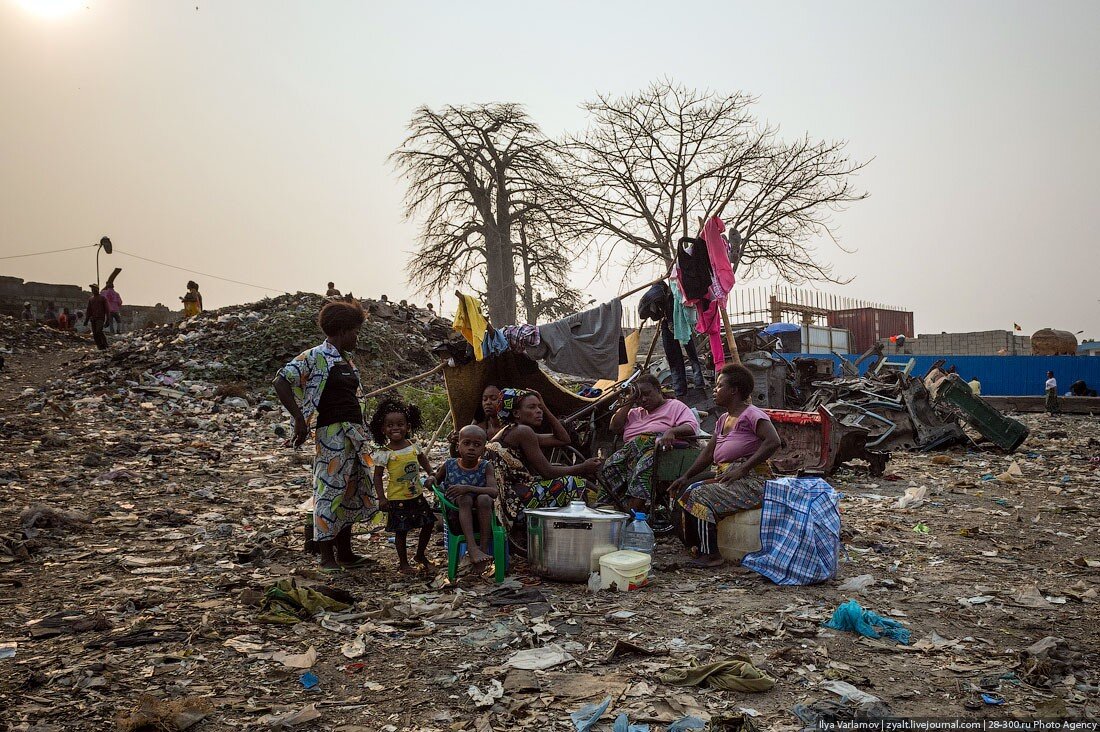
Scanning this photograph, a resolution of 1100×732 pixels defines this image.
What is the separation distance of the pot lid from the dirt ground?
0.43m

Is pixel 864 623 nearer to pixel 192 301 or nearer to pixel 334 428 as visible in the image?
pixel 334 428

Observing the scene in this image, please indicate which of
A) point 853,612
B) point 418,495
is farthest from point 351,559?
point 853,612

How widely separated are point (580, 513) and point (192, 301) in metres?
17.9

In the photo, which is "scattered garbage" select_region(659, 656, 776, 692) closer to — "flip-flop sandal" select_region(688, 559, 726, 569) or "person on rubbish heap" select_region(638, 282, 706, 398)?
"flip-flop sandal" select_region(688, 559, 726, 569)

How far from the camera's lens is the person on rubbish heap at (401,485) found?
15.7 ft

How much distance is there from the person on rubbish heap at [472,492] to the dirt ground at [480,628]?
0.27 metres

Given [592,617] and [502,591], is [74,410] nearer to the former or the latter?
[502,591]

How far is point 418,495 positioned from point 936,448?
9.23 metres

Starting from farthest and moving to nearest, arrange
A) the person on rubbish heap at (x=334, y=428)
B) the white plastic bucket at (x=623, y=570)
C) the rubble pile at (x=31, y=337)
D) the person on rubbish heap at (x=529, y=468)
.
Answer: the rubble pile at (x=31, y=337) → the person on rubbish heap at (x=529, y=468) → the person on rubbish heap at (x=334, y=428) → the white plastic bucket at (x=623, y=570)

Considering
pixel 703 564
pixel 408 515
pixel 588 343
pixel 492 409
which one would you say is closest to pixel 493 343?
pixel 588 343

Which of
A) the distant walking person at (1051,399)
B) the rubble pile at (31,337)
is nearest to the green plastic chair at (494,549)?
the rubble pile at (31,337)

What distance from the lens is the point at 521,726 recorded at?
105 inches

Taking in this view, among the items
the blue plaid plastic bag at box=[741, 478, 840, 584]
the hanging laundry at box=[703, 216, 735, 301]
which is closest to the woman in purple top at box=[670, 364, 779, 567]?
the blue plaid plastic bag at box=[741, 478, 840, 584]

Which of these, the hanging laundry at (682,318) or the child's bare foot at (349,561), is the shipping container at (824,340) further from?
the child's bare foot at (349,561)
